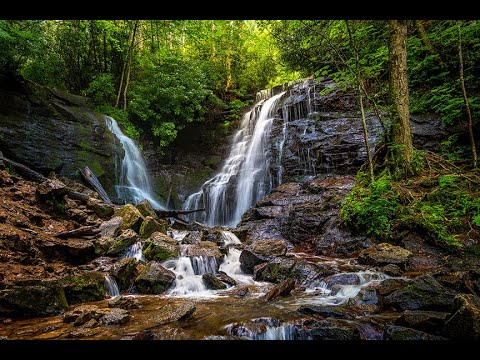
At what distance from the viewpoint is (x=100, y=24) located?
15.1m

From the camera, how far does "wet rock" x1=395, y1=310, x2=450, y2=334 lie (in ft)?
9.67

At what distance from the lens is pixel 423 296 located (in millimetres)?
3703

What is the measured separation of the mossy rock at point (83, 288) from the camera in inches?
173

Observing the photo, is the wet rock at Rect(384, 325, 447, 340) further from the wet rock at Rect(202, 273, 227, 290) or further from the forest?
the wet rock at Rect(202, 273, 227, 290)

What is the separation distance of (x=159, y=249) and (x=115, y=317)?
312 centimetres

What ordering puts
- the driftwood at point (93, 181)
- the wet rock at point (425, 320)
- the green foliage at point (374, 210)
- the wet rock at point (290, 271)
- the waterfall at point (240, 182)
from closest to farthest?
1. the wet rock at point (425, 320)
2. the wet rock at point (290, 271)
3. the green foliage at point (374, 210)
4. the driftwood at point (93, 181)
5. the waterfall at point (240, 182)

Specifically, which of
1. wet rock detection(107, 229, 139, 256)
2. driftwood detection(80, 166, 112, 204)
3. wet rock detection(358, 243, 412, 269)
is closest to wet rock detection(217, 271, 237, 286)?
wet rock detection(107, 229, 139, 256)

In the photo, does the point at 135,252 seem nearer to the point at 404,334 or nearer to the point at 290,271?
the point at 290,271

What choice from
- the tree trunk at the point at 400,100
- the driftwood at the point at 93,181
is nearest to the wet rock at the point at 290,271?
the tree trunk at the point at 400,100

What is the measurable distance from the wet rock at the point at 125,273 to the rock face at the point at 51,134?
6491mm

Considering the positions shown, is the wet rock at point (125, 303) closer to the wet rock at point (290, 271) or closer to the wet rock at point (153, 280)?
the wet rock at point (153, 280)

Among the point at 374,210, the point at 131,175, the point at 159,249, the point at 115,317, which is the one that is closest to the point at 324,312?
the point at 115,317
